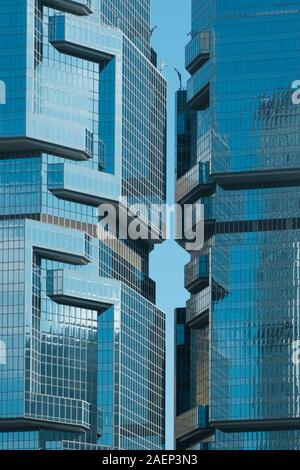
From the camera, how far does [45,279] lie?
19925cm

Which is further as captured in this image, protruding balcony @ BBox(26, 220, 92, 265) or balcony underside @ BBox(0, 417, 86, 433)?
protruding balcony @ BBox(26, 220, 92, 265)

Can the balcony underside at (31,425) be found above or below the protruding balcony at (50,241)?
below

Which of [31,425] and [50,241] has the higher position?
[50,241]

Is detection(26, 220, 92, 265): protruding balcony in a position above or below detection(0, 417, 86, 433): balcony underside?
above

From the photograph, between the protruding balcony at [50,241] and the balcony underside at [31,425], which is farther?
the protruding balcony at [50,241]

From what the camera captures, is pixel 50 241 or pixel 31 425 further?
pixel 50 241
